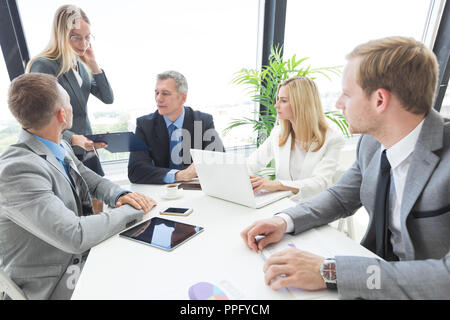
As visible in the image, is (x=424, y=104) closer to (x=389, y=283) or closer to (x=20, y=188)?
(x=389, y=283)

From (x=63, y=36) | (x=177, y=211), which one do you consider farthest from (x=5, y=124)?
(x=177, y=211)

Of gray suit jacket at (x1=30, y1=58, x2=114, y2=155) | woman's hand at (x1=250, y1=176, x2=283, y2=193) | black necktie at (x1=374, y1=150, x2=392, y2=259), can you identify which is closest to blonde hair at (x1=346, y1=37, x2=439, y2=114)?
black necktie at (x1=374, y1=150, x2=392, y2=259)

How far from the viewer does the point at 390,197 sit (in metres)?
1.10

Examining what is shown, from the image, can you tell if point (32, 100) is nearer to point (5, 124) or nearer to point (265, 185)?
point (265, 185)

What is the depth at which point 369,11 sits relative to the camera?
3.52m

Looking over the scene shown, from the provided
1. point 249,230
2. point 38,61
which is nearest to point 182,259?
point 249,230

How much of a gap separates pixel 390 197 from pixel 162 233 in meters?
0.95

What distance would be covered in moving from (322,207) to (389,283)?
49cm

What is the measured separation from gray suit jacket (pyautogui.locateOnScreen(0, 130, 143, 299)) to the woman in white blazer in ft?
4.13

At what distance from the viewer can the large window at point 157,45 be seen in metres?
2.46

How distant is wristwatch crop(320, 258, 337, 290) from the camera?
29.5 inches

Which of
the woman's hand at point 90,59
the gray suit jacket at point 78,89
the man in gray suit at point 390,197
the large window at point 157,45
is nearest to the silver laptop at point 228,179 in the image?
the man in gray suit at point 390,197

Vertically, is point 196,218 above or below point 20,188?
below

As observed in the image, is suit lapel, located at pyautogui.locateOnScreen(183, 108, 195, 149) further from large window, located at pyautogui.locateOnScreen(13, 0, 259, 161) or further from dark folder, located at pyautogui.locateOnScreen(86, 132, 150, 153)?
large window, located at pyautogui.locateOnScreen(13, 0, 259, 161)
